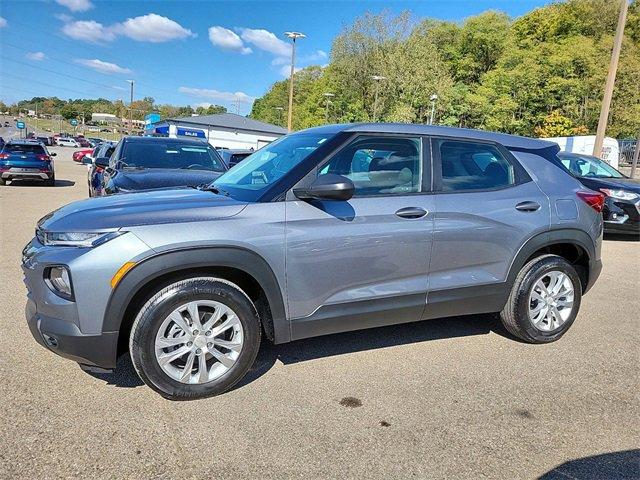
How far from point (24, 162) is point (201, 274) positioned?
616 inches

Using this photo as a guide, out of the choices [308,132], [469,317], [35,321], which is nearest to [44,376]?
[35,321]

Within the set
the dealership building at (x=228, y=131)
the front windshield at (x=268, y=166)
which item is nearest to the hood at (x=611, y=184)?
the front windshield at (x=268, y=166)

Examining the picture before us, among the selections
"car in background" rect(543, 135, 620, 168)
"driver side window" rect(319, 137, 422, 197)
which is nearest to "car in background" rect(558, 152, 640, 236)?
"driver side window" rect(319, 137, 422, 197)

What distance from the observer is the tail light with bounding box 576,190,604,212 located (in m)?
4.18

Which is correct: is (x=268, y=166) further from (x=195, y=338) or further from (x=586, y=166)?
(x=586, y=166)

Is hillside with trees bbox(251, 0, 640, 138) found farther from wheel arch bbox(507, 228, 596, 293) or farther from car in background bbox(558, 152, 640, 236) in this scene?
wheel arch bbox(507, 228, 596, 293)

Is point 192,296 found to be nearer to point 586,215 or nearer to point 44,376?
point 44,376

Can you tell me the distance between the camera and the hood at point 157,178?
235 inches

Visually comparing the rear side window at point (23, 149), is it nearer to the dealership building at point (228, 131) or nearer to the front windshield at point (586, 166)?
the front windshield at point (586, 166)

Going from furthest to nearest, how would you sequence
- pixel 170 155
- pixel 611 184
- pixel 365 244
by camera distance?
pixel 611 184 → pixel 170 155 → pixel 365 244

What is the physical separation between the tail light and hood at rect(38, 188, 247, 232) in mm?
3058

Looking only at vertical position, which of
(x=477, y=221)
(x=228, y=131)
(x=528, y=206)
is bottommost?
(x=477, y=221)

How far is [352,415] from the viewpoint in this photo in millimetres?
2914

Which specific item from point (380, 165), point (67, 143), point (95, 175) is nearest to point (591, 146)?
point (95, 175)
